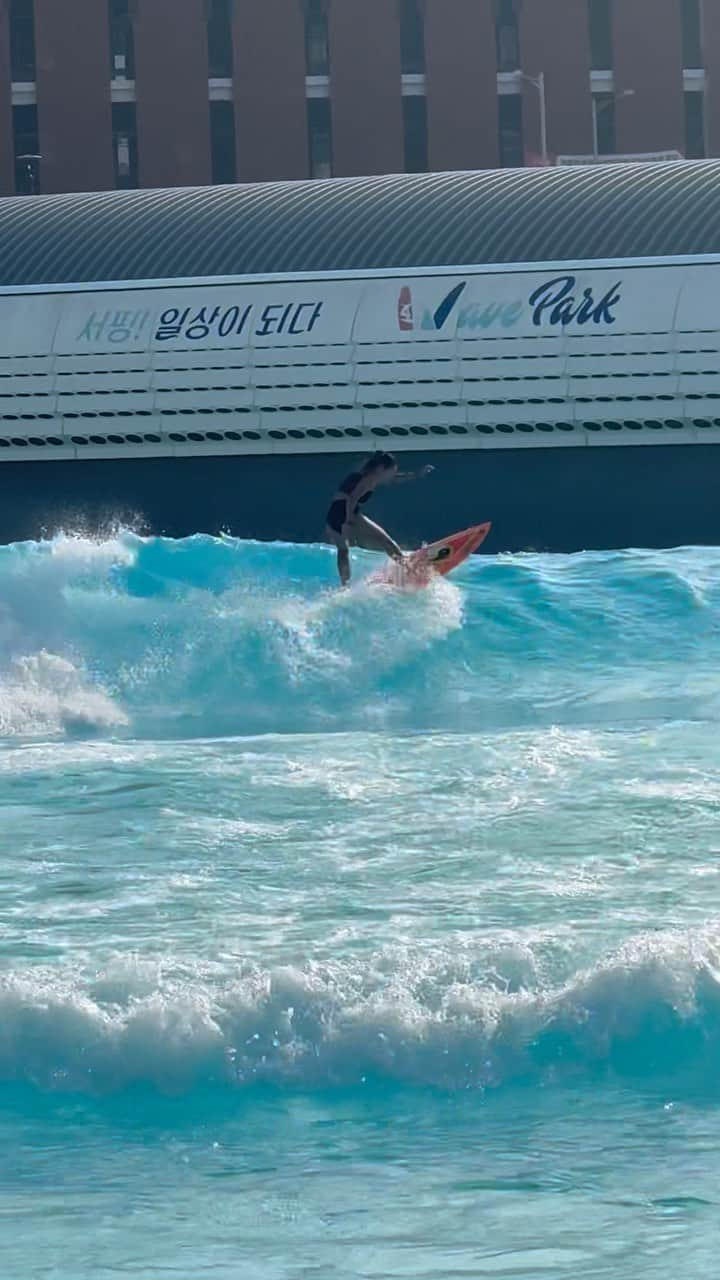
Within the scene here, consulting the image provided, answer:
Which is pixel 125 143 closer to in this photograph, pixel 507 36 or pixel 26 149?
pixel 26 149

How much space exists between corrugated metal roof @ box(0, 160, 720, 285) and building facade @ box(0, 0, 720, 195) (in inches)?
633

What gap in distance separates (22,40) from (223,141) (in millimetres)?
5123

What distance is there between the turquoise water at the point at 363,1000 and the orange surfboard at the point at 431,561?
4375 mm

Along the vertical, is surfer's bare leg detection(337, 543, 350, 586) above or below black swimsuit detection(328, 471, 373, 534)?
below

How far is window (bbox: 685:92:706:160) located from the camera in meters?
42.8

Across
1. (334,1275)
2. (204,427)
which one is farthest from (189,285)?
(334,1275)

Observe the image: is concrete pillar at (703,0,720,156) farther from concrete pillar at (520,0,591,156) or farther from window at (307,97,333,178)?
window at (307,97,333,178)

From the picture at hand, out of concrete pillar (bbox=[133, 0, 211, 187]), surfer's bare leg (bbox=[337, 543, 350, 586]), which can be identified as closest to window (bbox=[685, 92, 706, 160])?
concrete pillar (bbox=[133, 0, 211, 187])

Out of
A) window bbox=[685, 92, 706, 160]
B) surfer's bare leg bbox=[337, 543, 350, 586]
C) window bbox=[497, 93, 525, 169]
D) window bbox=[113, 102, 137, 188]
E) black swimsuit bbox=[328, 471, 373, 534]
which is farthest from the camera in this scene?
window bbox=[113, 102, 137, 188]

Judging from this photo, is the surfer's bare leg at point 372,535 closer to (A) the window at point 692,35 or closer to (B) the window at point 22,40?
(A) the window at point 692,35

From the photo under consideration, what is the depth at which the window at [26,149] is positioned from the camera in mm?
42719

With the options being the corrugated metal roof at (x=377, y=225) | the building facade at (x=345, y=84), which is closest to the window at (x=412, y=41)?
the building facade at (x=345, y=84)

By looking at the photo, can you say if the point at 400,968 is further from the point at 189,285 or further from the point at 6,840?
the point at 189,285

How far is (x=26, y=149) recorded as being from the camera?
4309 cm
